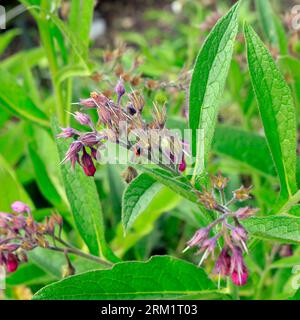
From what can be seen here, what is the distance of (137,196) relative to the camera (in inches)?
41.3

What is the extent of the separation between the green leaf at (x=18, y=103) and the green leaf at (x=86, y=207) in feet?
1.30

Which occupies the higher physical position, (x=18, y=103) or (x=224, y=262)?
(x=18, y=103)

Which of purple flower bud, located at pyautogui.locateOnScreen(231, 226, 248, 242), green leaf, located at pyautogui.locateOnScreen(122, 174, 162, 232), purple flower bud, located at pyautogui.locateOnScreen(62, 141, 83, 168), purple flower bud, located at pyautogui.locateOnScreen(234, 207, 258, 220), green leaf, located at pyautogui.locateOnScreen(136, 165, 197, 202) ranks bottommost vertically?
purple flower bud, located at pyautogui.locateOnScreen(231, 226, 248, 242)

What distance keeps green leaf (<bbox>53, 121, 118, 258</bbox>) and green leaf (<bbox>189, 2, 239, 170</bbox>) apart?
31 cm

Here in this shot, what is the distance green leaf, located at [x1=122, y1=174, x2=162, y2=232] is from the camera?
1028mm

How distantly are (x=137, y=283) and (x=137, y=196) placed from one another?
19 cm

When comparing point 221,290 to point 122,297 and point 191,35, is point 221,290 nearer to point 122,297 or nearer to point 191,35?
point 122,297

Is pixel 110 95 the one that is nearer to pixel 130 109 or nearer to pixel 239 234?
pixel 130 109

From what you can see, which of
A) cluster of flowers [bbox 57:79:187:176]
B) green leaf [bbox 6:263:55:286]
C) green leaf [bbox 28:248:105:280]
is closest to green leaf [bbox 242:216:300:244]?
cluster of flowers [bbox 57:79:187:176]

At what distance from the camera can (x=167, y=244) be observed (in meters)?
2.25

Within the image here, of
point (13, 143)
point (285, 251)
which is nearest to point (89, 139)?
point (285, 251)

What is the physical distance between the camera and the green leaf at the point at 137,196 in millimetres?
1028

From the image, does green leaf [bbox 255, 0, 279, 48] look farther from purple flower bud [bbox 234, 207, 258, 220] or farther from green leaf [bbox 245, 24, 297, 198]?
purple flower bud [bbox 234, 207, 258, 220]

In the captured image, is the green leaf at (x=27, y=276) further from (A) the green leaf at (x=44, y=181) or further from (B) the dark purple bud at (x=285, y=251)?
(B) the dark purple bud at (x=285, y=251)
